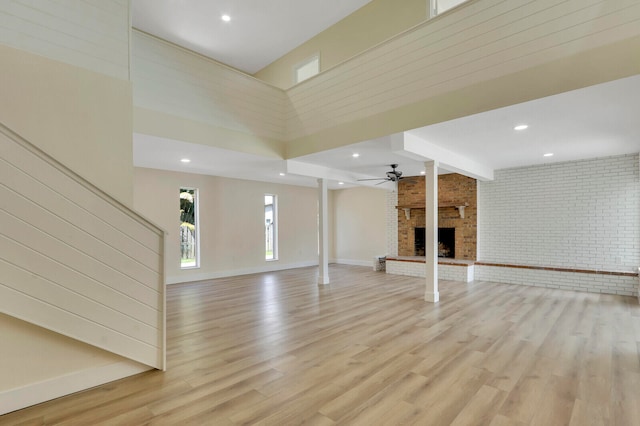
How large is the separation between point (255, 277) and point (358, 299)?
3469 millimetres

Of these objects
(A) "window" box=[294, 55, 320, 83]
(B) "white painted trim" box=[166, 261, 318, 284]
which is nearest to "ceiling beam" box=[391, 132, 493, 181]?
(A) "window" box=[294, 55, 320, 83]

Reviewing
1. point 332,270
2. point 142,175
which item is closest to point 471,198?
point 332,270

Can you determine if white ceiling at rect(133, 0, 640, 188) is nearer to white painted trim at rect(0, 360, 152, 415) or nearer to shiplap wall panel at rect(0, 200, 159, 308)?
shiplap wall panel at rect(0, 200, 159, 308)

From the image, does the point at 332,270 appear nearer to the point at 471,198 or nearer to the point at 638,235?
the point at 471,198

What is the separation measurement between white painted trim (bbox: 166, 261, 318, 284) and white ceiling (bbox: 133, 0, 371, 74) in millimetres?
5630

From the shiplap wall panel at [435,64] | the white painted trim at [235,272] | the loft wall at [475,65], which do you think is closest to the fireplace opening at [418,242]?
the white painted trim at [235,272]

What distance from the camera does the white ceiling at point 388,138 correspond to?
347 cm

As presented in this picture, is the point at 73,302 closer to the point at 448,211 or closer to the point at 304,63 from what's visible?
the point at 304,63

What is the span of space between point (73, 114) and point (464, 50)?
165 inches

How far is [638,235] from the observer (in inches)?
225

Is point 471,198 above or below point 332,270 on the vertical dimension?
above

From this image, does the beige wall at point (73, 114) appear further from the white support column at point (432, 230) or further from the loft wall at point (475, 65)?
the white support column at point (432, 230)

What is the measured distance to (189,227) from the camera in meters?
7.60

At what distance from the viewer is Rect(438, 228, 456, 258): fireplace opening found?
8.43m
